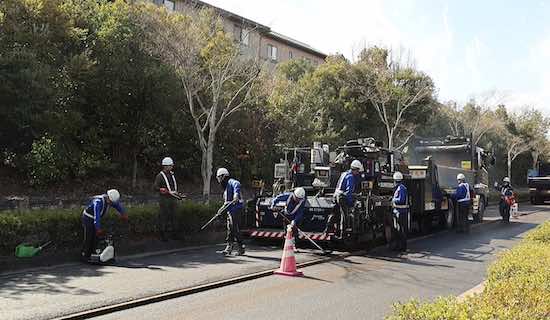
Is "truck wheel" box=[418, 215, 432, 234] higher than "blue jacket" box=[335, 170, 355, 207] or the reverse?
the reverse

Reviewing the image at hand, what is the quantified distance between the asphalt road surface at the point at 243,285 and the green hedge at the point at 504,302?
1.72 metres

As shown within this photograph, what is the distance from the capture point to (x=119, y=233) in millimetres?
10789

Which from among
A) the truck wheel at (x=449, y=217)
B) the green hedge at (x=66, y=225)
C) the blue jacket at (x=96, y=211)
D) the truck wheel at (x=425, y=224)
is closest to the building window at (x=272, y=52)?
the truck wheel at (x=449, y=217)

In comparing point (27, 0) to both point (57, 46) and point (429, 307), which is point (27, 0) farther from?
point (429, 307)

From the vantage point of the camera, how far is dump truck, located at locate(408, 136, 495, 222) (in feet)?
66.7

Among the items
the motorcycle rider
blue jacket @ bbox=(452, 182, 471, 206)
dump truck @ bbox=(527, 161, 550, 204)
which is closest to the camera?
blue jacket @ bbox=(452, 182, 471, 206)

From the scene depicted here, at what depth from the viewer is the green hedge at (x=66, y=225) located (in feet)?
29.0

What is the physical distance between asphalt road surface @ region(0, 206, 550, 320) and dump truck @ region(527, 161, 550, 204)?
27148 millimetres

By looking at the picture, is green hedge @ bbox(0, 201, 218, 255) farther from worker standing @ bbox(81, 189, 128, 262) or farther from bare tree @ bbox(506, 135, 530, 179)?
bare tree @ bbox(506, 135, 530, 179)

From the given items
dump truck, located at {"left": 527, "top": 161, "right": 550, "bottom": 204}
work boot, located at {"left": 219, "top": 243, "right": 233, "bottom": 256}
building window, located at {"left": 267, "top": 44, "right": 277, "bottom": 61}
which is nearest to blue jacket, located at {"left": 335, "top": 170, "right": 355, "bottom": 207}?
work boot, located at {"left": 219, "top": 243, "right": 233, "bottom": 256}

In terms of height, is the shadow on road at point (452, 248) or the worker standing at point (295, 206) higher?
the worker standing at point (295, 206)

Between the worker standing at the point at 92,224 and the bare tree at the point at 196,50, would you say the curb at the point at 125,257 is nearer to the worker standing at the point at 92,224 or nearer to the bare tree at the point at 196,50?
the worker standing at the point at 92,224

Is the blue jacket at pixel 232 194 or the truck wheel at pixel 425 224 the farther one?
the truck wheel at pixel 425 224

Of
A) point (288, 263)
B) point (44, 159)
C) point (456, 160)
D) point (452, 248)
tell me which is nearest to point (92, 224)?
point (288, 263)
